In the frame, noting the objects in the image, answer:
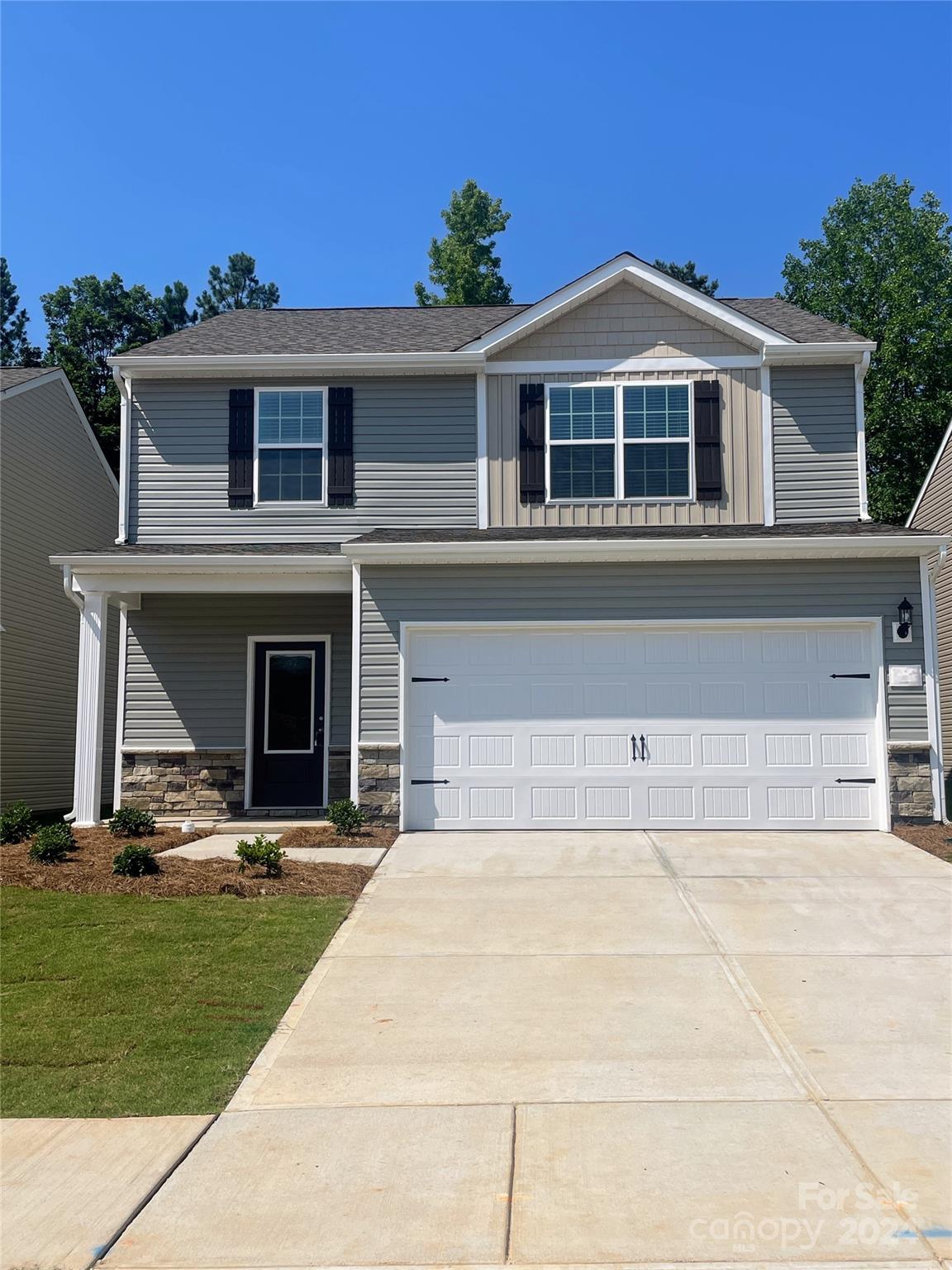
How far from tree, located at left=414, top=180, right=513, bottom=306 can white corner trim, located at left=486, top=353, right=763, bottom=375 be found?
1968 cm

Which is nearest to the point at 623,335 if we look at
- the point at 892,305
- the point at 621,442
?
the point at 621,442

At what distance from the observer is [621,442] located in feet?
43.0

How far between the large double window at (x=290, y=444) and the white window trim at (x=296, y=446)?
0.03 ft

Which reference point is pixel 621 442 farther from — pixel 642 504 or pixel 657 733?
pixel 657 733

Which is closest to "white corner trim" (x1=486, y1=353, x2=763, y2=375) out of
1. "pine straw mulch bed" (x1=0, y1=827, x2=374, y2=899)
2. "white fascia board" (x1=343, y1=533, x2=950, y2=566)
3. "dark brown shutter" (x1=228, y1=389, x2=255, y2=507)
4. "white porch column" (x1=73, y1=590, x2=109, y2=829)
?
"white fascia board" (x1=343, y1=533, x2=950, y2=566)

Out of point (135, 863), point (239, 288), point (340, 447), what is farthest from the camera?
point (239, 288)

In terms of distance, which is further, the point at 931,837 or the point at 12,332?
the point at 12,332

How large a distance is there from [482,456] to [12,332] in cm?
2548

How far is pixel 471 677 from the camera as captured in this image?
1141cm

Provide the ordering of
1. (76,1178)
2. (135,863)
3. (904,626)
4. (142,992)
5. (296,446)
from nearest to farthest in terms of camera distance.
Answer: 1. (76,1178)
2. (142,992)
3. (135,863)
4. (904,626)
5. (296,446)

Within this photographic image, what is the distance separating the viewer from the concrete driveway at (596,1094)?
12.2ft

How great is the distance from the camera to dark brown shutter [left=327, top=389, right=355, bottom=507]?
533 inches

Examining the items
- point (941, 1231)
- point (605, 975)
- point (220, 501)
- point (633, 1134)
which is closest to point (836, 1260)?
point (941, 1231)

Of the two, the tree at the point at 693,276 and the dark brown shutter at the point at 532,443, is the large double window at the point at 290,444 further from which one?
the tree at the point at 693,276
